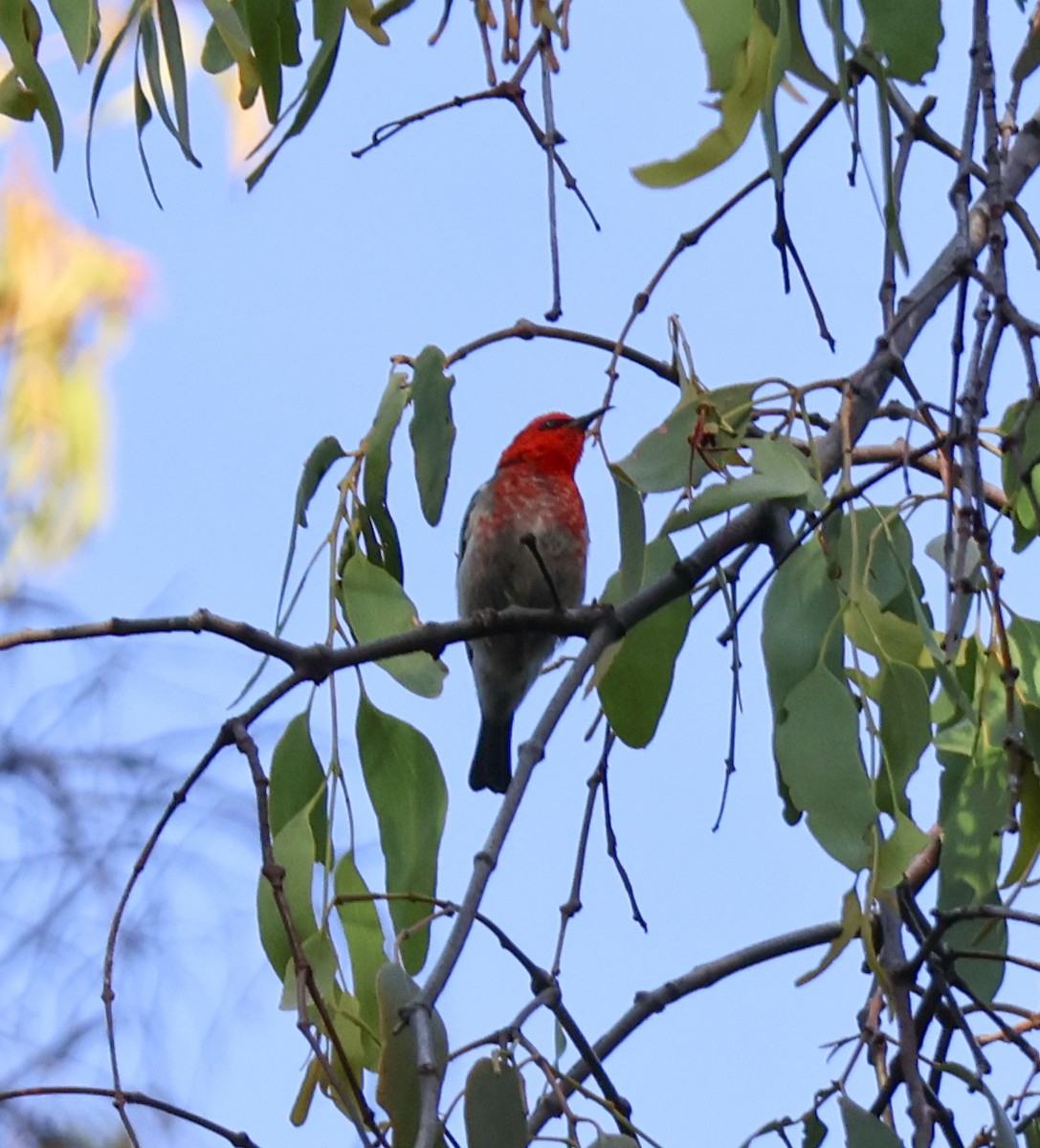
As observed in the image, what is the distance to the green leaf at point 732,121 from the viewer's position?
130 centimetres

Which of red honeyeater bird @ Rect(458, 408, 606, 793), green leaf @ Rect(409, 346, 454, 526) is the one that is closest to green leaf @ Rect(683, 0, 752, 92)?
green leaf @ Rect(409, 346, 454, 526)

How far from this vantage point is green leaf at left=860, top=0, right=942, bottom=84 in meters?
1.42

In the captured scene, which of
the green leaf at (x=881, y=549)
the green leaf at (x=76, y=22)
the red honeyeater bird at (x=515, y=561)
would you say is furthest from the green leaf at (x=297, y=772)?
the red honeyeater bird at (x=515, y=561)

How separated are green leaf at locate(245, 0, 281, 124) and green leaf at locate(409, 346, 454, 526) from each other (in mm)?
290

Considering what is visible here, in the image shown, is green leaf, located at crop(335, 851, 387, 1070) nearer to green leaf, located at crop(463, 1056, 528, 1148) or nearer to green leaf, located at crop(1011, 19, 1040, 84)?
green leaf, located at crop(463, 1056, 528, 1148)

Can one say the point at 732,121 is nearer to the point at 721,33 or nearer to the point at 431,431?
the point at 721,33

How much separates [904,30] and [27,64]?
780mm

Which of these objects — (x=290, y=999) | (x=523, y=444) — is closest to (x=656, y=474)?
(x=290, y=999)

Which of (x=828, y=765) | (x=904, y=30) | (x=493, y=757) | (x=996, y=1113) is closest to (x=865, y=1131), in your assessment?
(x=996, y=1113)

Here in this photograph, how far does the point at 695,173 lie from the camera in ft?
4.32

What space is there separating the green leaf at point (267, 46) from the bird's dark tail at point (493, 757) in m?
1.79

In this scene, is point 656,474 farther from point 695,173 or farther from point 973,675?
point 973,675

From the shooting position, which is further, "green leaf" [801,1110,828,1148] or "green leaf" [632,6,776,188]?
"green leaf" [801,1110,828,1148]

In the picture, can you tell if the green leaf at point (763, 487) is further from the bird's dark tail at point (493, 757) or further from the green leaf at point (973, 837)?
the bird's dark tail at point (493, 757)
